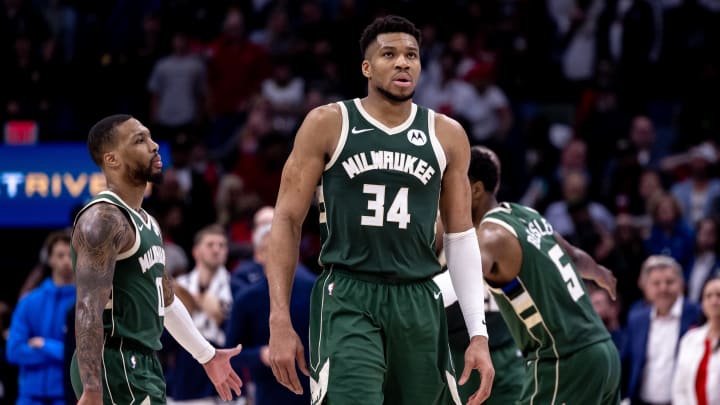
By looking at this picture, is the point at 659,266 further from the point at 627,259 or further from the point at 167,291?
the point at 167,291

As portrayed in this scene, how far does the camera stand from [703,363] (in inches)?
397

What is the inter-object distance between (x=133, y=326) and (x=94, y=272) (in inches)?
16.5

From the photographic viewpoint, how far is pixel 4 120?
1527 centimetres

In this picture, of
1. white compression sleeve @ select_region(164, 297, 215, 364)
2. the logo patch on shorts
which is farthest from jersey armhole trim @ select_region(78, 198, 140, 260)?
the logo patch on shorts

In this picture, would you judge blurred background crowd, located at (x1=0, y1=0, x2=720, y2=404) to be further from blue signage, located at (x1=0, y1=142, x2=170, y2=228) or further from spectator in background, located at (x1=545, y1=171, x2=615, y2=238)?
blue signage, located at (x1=0, y1=142, x2=170, y2=228)

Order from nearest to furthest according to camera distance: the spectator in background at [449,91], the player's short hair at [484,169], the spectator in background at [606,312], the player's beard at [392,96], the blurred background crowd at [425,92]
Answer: the player's beard at [392,96] < the player's short hair at [484,169] < the spectator in background at [606,312] < the blurred background crowd at [425,92] < the spectator in background at [449,91]

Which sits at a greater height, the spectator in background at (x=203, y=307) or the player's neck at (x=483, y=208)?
the player's neck at (x=483, y=208)

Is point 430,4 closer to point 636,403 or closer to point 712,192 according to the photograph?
point 712,192

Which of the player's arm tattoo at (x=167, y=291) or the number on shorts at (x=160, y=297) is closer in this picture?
the number on shorts at (x=160, y=297)

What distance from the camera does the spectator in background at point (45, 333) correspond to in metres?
10.2

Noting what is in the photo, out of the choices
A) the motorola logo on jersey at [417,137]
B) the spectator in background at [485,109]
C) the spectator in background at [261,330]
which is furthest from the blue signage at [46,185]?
the motorola logo on jersey at [417,137]

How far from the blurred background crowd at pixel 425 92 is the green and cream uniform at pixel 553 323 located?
6077 mm

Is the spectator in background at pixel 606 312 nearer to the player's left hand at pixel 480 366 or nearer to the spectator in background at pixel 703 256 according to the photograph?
the spectator in background at pixel 703 256

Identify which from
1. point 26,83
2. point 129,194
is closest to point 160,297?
point 129,194
